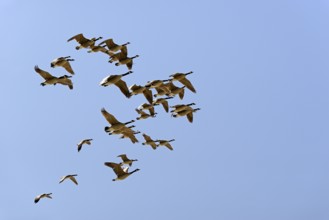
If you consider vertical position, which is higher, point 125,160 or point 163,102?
point 163,102

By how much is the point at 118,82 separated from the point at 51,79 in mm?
5047

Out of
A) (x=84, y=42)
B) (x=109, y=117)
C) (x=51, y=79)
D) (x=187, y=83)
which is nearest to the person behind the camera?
(x=109, y=117)

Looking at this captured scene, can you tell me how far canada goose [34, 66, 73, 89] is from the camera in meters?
56.4

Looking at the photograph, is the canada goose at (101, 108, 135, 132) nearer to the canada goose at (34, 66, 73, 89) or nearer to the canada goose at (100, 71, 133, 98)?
the canada goose at (100, 71, 133, 98)

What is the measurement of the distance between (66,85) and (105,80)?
196 inches

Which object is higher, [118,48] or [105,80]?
[118,48]

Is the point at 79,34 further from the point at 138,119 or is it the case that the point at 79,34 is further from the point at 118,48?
the point at 138,119

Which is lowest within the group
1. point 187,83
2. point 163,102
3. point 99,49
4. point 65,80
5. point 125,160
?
point 125,160

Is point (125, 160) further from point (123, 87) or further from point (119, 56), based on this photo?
point (119, 56)

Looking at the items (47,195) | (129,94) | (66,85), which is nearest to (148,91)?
(129,94)

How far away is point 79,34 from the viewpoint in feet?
188

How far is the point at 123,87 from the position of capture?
5609 cm

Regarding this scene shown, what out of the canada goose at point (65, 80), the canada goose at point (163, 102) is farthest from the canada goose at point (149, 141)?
the canada goose at point (65, 80)

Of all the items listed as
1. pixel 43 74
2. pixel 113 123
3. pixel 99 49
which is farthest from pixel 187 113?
pixel 43 74
